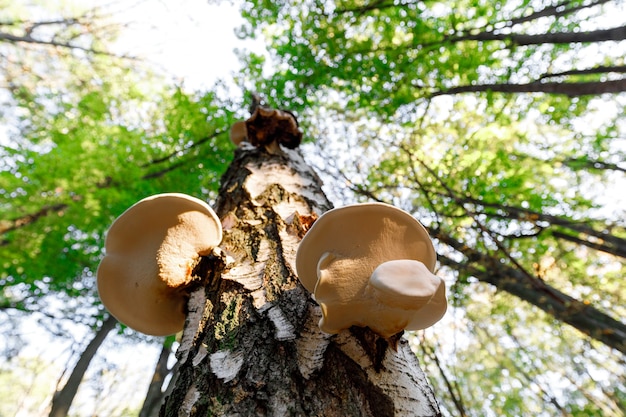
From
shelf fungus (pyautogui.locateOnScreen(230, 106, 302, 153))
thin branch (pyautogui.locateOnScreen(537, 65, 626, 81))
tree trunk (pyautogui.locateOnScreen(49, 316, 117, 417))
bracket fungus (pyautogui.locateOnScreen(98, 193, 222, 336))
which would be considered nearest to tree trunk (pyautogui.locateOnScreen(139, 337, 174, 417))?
tree trunk (pyautogui.locateOnScreen(49, 316, 117, 417))

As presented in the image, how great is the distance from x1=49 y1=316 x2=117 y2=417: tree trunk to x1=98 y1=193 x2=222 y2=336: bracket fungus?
23.5 feet

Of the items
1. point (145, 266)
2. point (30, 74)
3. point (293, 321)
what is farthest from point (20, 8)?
point (293, 321)

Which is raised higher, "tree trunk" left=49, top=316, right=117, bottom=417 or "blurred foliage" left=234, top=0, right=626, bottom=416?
"blurred foliage" left=234, top=0, right=626, bottom=416

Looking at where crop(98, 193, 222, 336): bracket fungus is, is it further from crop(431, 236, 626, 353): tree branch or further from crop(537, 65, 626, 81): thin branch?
crop(537, 65, 626, 81): thin branch

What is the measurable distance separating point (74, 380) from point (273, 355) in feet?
27.2

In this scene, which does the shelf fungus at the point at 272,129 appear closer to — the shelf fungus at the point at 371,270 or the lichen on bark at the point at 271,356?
the lichen on bark at the point at 271,356

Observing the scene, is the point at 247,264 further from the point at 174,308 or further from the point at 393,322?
the point at 393,322

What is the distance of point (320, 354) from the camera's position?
1240 millimetres

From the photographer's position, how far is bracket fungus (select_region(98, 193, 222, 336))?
5.47ft

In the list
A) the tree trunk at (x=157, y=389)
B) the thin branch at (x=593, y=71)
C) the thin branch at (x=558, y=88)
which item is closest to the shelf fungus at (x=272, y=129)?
the thin branch at (x=558, y=88)

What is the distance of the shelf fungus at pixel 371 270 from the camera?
3.75 feet

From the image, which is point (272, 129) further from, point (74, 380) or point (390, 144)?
point (74, 380)

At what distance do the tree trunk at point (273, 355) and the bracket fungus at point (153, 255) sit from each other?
11cm

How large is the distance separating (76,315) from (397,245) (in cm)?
925
